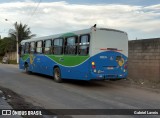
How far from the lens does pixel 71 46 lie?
50.8ft

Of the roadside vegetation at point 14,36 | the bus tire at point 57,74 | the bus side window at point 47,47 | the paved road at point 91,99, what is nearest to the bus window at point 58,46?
the bus side window at point 47,47

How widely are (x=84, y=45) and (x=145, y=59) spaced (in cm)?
403

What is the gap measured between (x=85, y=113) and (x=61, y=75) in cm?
770

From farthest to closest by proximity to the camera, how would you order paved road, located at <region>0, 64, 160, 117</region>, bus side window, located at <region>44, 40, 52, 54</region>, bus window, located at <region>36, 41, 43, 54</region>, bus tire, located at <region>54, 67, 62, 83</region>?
bus window, located at <region>36, 41, 43, 54</region>
bus side window, located at <region>44, 40, 52, 54</region>
bus tire, located at <region>54, 67, 62, 83</region>
paved road, located at <region>0, 64, 160, 117</region>

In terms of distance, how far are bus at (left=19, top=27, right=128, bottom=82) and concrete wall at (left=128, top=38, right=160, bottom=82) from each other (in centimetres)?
178

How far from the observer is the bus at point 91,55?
45.6 ft

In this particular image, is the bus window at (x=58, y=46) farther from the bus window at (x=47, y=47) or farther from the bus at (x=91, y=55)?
the bus window at (x=47, y=47)

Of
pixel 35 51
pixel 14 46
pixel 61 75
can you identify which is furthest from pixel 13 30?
pixel 61 75

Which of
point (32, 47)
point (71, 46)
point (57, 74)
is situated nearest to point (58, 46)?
point (57, 74)

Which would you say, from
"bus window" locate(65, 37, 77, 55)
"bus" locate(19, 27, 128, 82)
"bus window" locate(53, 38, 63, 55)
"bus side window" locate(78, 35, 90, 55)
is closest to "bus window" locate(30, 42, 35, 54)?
"bus window" locate(53, 38, 63, 55)

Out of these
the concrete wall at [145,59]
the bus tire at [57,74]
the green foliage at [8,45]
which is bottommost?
the bus tire at [57,74]

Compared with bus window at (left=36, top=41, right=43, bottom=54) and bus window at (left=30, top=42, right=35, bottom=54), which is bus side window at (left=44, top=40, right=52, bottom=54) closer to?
bus window at (left=36, top=41, right=43, bottom=54)

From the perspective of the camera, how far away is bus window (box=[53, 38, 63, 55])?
54.6 ft

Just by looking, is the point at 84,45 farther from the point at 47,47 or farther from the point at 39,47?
the point at 39,47
